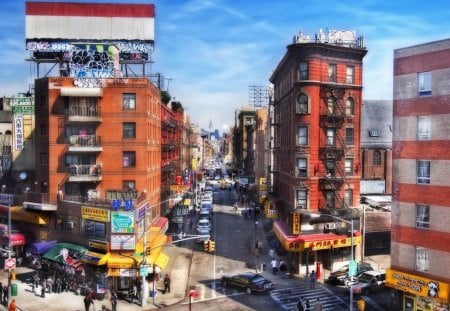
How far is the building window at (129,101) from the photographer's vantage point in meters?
47.8

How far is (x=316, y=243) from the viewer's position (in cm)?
4725

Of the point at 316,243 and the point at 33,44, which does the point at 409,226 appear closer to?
the point at 316,243

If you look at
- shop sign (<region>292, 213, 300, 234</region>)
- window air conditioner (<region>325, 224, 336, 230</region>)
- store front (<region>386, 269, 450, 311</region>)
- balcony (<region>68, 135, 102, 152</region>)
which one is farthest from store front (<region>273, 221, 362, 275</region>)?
balcony (<region>68, 135, 102, 152</region>)

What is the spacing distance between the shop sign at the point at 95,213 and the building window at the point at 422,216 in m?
23.6

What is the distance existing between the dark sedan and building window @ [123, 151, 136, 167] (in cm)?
1442

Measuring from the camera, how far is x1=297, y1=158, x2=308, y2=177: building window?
166 ft

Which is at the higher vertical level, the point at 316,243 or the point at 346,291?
the point at 316,243

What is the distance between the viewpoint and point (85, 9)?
5428cm

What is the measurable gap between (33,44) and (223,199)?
65.7 m

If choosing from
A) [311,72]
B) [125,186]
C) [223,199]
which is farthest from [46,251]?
[223,199]

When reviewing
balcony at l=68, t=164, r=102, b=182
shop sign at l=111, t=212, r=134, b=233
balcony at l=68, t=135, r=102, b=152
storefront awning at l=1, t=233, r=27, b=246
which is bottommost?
storefront awning at l=1, t=233, r=27, b=246

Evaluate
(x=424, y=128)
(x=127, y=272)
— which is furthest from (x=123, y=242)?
(x=424, y=128)

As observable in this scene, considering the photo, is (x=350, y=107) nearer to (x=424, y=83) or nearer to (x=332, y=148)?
(x=332, y=148)

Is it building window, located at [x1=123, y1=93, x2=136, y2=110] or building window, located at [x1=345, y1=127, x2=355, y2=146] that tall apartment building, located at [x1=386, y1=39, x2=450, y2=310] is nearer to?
building window, located at [x1=345, y1=127, x2=355, y2=146]
